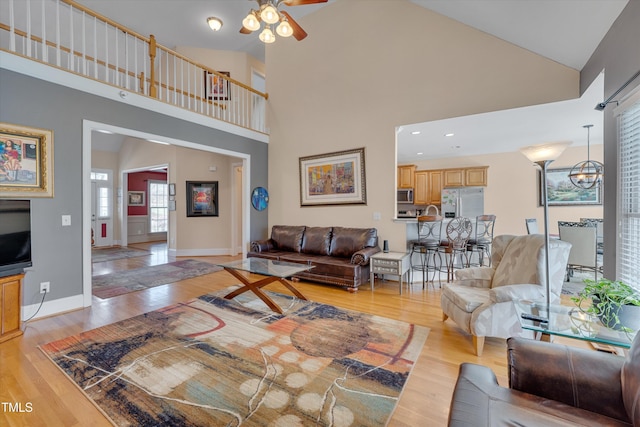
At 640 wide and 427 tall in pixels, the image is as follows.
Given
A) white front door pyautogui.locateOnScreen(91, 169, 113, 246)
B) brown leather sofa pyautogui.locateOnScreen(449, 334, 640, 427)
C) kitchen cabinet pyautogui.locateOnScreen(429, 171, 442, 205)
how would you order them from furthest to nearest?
white front door pyautogui.locateOnScreen(91, 169, 113, 246) < kitchen cabinet pyautogui.locateOnScreen(429, 171, 442, 205) < brown leather sofa pyautogui.locateOnScreen(449, 334, 640, 427)

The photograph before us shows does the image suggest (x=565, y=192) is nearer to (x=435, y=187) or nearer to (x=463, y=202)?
(x=463, y=202)

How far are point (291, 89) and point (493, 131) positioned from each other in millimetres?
4068

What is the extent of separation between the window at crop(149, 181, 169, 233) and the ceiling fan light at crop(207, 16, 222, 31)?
6.57 metres

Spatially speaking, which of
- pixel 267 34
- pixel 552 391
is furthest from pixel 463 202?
pixel 552 391

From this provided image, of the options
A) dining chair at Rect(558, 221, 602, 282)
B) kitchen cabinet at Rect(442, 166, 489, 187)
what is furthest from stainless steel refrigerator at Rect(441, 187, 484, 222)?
dining chair at Rect(558, 221, 602, 282)

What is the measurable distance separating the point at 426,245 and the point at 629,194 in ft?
7.49

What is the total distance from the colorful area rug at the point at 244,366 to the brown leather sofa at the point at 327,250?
0.98 metres

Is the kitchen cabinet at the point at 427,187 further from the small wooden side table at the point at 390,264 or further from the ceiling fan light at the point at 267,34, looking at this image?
the ceiling fan light at the point at 267,34

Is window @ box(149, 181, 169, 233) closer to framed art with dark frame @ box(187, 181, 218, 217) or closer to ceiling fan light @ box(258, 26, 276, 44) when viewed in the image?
framed art with dark frame @ box(187, 181, 218, 217)

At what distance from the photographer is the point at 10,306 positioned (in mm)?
2541

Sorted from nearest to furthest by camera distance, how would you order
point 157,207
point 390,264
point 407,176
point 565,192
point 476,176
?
point 390,264 → point 565,192 → point 476,176 → point 407,176 → point 157,207

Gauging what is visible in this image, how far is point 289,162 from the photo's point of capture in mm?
5809

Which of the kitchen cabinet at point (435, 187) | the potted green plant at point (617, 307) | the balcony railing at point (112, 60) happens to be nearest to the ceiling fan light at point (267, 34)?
→ the balcony railing at point (112, 60)

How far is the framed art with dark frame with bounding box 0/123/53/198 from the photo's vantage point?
2.82 meters
